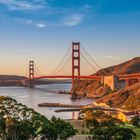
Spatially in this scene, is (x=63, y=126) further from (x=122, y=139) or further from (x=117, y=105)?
(x=117, y=105)

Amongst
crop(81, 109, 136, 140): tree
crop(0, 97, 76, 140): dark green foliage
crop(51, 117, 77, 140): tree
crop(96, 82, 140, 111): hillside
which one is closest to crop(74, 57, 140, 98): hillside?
crop(96, 82, 140, 111): hillside

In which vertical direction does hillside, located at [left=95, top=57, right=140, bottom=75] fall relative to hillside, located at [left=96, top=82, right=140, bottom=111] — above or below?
above

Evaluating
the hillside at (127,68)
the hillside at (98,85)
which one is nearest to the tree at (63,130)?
the hillside at (98,85)

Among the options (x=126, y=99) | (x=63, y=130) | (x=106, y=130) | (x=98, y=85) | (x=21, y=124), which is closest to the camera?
(x=21, y=124)

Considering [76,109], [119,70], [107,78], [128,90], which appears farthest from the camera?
[119,70]

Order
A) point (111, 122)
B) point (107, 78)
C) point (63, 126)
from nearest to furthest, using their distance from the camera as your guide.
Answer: point (63, 126), point (111, 122), point (107, 78)

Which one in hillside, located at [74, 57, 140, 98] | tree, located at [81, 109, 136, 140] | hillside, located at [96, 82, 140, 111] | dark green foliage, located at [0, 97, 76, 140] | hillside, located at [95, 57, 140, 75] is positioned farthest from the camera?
hillside, located at [95, 57, 140, 75]

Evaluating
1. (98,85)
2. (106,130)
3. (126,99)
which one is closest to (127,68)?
(98,85)

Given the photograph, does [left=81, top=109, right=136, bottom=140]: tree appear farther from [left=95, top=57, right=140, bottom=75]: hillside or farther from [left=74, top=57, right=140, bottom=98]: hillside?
[left=95, top=57, right=140, bottom=75]: hillside

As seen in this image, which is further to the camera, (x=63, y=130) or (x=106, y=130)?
(x=106, y=130)

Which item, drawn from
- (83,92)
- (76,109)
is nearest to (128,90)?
(76,109)

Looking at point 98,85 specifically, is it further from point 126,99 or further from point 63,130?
point 63,130
